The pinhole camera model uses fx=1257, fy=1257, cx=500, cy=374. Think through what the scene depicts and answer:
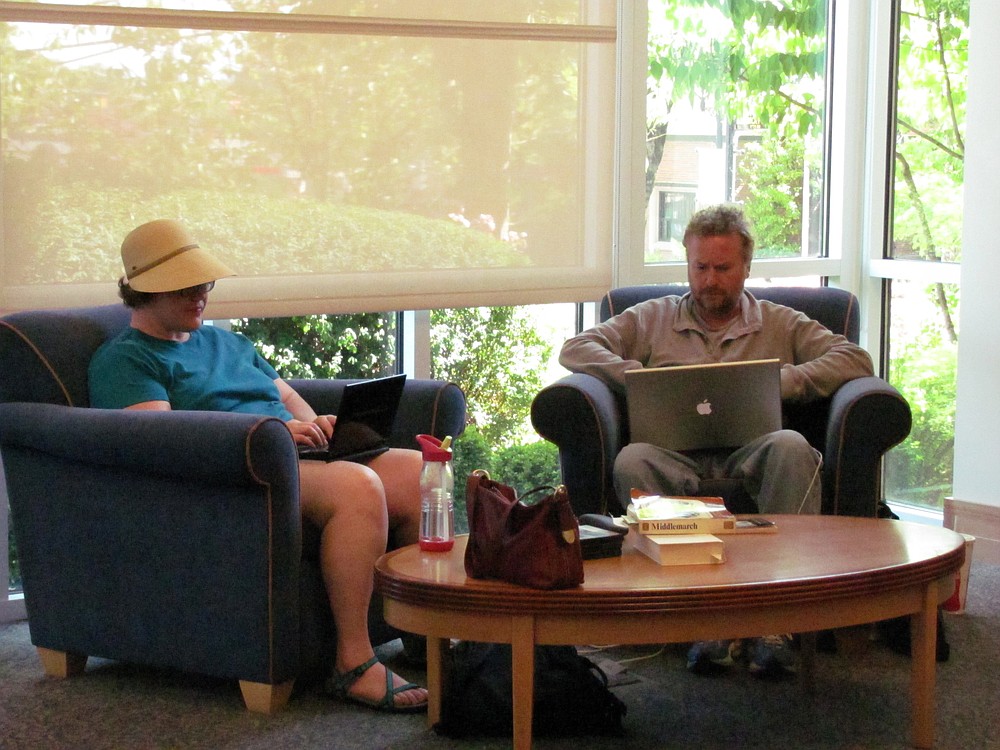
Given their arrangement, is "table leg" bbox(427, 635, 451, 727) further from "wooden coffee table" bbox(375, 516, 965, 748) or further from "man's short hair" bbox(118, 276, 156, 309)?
"man's short hair" bbox(118, 276, 156, 309)

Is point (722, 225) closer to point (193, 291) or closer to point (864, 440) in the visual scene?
point (864, 440)

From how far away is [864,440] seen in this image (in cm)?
318

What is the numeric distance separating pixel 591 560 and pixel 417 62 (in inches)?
77.9

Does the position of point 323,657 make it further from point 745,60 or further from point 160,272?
point 745,60

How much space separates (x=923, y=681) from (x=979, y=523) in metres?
1.81

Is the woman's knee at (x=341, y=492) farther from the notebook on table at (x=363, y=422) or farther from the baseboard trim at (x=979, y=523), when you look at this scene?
the baseboard trim at (x=979, y=523)

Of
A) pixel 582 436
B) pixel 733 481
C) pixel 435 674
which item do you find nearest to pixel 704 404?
pixel 733 481

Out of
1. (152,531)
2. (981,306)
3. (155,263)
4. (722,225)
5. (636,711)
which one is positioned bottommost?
(636,711)

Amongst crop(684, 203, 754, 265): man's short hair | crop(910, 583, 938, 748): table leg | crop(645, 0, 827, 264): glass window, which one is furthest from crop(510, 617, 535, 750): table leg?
crop(645, 0, 827, 264): glass window

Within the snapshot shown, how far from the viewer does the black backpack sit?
2.59 metres

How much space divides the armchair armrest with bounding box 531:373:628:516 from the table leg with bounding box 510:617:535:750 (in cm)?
102

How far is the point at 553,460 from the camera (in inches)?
177

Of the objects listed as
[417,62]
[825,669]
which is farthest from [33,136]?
[825,669]

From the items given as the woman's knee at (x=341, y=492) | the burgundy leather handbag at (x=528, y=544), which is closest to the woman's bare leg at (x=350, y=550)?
the woman's knee at (x=341, y=492)
